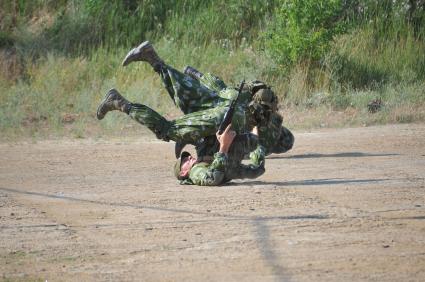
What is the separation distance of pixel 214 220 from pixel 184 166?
73.8 inches

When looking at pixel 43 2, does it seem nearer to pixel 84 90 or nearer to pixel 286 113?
pixel 84 90

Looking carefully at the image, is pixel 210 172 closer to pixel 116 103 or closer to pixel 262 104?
pixel 116 103

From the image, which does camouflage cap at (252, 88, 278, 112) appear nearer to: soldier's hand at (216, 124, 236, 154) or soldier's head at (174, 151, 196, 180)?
soldier's head at (174, 151, 196, 180)

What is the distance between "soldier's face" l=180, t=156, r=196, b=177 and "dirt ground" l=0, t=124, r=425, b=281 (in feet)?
0.46

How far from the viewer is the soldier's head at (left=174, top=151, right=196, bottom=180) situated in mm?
8969

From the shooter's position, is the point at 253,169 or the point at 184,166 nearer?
the point at 253,169

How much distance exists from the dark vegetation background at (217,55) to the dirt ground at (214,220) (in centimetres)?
343

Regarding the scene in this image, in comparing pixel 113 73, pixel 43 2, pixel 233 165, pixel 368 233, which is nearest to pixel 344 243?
pixel 368 233

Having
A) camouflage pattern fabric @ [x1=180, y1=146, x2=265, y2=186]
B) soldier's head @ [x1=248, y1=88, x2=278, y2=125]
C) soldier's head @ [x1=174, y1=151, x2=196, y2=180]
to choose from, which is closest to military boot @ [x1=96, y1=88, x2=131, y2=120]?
soldier's head @ [x1=174, y1=151, x2=196, y2=180]

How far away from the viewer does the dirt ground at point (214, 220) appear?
5.87m

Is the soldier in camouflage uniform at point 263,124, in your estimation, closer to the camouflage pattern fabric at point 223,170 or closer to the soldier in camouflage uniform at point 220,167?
the soldier in camouflage uniform at point 220,167

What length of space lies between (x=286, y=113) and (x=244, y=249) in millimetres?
8380

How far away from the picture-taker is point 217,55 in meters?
16.7

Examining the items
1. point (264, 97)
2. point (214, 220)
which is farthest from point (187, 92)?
point (214, 220)
